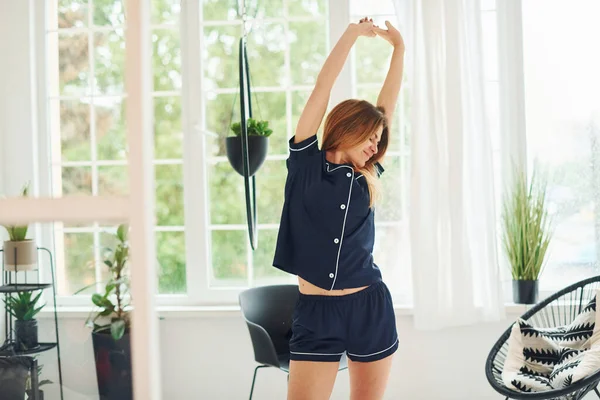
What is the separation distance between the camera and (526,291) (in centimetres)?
339

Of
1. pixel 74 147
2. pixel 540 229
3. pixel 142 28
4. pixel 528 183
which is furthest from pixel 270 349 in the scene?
pixel 142 28

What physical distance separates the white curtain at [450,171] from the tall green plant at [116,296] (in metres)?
2.53

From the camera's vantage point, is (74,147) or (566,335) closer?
(74,147)

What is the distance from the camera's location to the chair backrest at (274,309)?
3.25 m

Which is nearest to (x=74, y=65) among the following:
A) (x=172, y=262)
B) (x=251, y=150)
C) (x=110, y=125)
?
(x=110, y=125)

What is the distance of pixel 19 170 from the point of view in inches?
46.7

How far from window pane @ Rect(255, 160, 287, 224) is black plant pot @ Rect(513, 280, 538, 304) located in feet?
4.34

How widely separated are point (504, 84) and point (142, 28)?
125 inches

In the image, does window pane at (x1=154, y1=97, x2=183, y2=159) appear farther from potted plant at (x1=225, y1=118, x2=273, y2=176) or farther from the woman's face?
the woman's face

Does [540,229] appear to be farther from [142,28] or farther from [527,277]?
[142,28]

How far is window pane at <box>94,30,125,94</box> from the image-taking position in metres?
1.00

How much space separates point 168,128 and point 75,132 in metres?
2.91

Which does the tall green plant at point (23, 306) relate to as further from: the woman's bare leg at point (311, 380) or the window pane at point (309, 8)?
the window pane at point (309, 8)

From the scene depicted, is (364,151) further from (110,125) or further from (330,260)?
(110,125)
